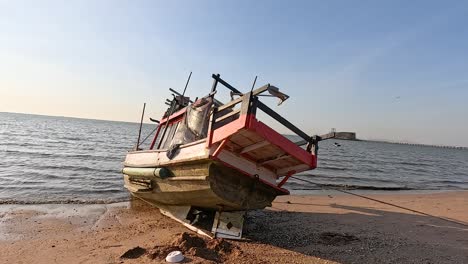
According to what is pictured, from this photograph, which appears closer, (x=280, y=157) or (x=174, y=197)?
(x=280, y=157)

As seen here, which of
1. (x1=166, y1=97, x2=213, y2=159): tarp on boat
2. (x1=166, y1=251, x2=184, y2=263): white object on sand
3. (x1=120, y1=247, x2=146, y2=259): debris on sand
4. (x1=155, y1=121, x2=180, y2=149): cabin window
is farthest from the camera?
(x1=155, y1=121, x2=180, y2=149): cabin window

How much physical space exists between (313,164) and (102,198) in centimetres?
907

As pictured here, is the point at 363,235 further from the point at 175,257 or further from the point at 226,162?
the point at 175,257

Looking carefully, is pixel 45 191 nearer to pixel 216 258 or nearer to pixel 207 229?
pixel 207 229

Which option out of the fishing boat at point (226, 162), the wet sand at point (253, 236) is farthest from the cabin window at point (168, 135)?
the wet sand at point (253, 236)

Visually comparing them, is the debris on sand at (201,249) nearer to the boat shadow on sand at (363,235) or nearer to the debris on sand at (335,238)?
the boat shadow on sand at (363,235)

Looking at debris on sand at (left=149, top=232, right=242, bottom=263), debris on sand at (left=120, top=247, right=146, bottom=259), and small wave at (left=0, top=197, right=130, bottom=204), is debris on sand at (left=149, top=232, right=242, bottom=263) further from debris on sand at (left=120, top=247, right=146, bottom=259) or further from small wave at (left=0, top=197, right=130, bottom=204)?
small wave at (left=0, top=197, right=130, bottom=204)

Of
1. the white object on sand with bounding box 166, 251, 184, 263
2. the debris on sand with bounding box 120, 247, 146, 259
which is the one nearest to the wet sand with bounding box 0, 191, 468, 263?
the debris on sand with bounding box 120, 247, 146, 259

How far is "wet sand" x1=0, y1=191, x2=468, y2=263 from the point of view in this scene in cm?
641

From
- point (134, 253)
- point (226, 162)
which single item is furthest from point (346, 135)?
point (134, 253)

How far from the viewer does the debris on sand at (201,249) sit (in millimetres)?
6094

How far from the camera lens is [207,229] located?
27.3ft

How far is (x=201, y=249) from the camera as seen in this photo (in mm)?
6289

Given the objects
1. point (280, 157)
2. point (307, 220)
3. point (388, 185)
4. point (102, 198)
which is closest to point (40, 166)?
point (102, 198)
